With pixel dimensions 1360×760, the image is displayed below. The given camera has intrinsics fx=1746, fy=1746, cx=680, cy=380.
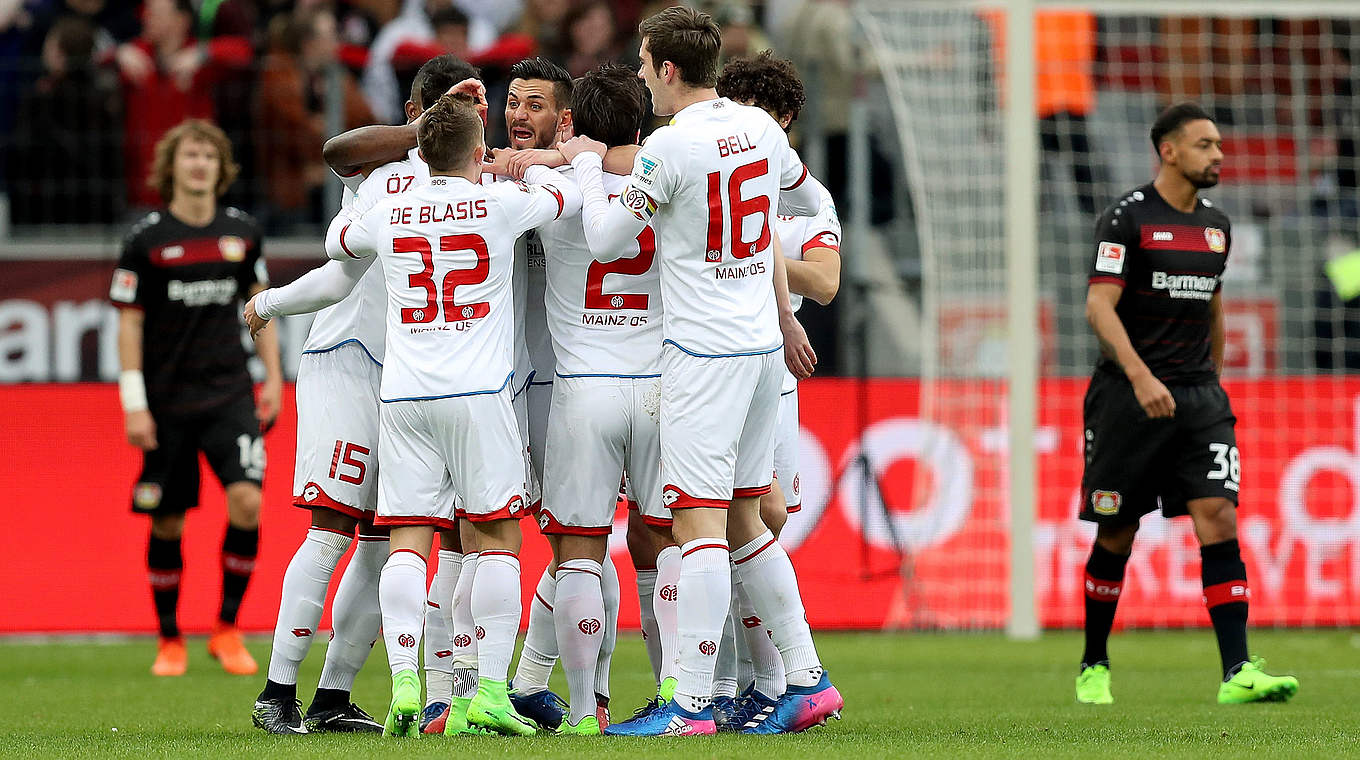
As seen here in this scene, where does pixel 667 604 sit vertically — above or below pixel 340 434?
below

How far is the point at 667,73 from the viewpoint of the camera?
18.5 ft

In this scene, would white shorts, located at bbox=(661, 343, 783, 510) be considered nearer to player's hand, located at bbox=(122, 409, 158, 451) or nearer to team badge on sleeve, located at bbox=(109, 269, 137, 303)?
Answer: player's hand, located at bbox=(122, 409, 158, 451)

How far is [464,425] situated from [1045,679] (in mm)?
3868

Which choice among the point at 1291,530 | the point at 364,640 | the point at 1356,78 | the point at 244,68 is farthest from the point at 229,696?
the point at 1356,78

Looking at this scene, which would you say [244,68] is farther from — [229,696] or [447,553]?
[447,553]

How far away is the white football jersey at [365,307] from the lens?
6.03 m

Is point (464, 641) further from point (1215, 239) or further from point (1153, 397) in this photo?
point (1215, 239)

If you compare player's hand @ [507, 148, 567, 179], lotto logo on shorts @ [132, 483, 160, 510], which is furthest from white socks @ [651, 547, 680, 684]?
lotto logo on shorts @ [132, 483, 160, 510]

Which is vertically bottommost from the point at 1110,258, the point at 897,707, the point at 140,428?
the point at 897,707

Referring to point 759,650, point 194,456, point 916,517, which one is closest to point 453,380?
point 759,650

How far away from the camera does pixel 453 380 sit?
555cm

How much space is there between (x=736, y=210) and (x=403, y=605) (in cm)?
165

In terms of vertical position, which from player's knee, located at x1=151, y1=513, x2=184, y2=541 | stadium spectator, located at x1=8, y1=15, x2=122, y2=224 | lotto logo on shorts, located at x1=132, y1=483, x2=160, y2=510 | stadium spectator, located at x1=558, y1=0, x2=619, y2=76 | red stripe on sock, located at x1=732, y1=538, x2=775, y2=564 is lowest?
player's knee, located at x1=151, y1=513, x2=184, y2=541

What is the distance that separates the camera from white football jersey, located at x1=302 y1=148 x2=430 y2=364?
6031 millimetres
